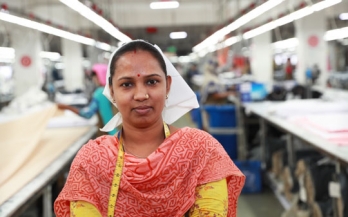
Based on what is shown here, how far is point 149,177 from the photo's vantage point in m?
1.46

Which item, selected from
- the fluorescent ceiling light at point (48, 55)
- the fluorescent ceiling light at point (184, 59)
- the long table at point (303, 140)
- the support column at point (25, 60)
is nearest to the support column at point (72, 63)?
the fluorescent ceiling light at point (48, 55)

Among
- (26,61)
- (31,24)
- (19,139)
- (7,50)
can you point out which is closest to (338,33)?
(31,24)

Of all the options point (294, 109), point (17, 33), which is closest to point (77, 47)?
point (17, 33)

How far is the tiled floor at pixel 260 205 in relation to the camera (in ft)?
17.2

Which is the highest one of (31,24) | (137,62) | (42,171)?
(31,24)

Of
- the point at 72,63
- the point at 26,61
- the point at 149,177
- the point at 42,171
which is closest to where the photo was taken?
the point at 149,177

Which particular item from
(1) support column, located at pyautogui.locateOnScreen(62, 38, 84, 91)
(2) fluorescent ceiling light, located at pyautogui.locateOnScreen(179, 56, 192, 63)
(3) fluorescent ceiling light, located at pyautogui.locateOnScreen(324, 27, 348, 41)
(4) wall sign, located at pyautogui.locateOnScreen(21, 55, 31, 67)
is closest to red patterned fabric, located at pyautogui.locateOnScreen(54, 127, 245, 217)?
(3) fluorescent ceiling light, located at pyautogui.locateOnScreen(324, 27, 348, 41)

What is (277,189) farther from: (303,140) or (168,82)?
(168,82)

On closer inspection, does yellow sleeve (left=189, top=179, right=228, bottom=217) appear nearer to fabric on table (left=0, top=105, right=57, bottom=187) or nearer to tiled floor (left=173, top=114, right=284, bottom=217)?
fabric on table (left=0, top=105, right=57, bottom=187)

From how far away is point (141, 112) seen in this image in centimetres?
152

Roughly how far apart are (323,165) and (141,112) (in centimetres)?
304

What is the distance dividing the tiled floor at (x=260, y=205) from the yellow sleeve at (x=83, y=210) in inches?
155

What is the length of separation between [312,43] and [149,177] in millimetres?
12219

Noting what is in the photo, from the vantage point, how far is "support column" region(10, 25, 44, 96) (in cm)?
1428
